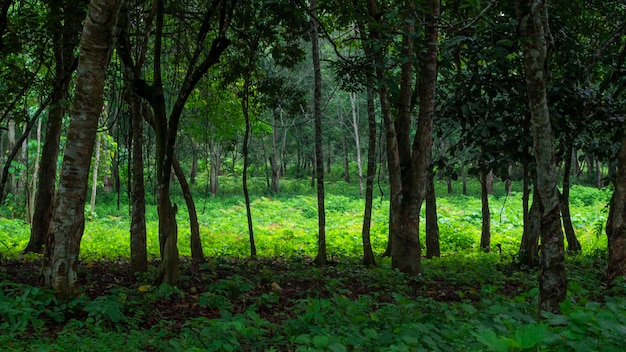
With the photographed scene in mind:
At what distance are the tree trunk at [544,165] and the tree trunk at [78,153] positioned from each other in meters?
3.97

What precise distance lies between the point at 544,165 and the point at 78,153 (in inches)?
178

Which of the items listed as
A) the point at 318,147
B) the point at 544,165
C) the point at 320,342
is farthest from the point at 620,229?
the point at 318,147

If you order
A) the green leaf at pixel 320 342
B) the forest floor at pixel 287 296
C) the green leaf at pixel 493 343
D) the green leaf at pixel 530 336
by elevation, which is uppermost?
the green leaf at pixel 530 336

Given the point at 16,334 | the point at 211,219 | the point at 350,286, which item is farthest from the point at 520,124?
the point at 211,219

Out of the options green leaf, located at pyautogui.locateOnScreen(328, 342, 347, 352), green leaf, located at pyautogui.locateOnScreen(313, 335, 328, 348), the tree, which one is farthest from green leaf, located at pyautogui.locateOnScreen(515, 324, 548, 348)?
the tree

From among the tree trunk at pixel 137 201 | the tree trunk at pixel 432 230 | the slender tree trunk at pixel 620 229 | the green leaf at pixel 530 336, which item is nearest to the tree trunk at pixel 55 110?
the tree trunk at pixel 137 201

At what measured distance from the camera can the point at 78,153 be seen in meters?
5.46

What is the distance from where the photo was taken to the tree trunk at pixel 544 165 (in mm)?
4598

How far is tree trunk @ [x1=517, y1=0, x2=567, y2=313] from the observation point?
4.60m

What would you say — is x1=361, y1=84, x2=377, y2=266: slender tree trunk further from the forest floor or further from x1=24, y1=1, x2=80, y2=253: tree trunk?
x1=24, y1=1, x2=80, y2=253: tree trunk

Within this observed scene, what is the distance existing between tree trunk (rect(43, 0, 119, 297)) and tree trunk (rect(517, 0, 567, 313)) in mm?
3972

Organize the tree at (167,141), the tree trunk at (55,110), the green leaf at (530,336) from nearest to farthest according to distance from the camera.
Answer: the green leaf at (530,336) → the tree at (167,141) → the tree trunk at (55,110)

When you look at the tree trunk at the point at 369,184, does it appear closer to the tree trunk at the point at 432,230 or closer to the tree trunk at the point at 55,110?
the tree trunk at the point at 432,230

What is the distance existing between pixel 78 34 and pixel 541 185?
7.54 meters
